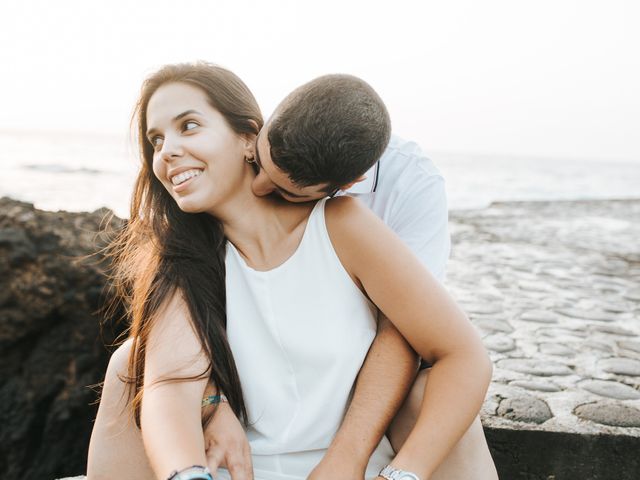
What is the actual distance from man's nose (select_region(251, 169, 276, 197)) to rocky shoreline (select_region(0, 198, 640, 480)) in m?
1.51

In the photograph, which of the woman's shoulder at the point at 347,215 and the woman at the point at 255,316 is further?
the woman's shoulder at the point at 347,215

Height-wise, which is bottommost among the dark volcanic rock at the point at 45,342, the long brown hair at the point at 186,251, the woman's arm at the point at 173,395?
the dark volcanic rock at the point at 45,342

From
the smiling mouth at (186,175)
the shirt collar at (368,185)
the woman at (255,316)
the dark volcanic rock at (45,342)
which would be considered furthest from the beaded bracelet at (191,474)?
the dark volcanic rock at (45,342)

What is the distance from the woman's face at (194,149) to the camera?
2.05 metres

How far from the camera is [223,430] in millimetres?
1917

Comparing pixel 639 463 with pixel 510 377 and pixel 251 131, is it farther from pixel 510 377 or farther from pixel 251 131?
pixel 251 131

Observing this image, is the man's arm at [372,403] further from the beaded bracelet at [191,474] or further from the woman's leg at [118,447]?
the woman's leg at [118,447]

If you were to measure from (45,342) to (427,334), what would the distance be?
3.18 meters

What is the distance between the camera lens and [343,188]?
6.40 feet

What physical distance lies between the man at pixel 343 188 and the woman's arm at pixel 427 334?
0.05 meters

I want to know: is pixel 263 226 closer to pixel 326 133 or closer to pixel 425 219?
pixel 326 133

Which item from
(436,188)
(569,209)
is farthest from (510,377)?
(569,209)

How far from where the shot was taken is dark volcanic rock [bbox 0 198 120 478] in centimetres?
394

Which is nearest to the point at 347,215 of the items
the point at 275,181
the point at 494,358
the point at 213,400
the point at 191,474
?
the point at 275,181
